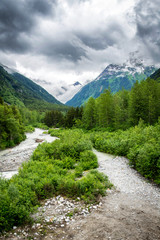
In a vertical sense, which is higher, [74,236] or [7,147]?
[74,236]

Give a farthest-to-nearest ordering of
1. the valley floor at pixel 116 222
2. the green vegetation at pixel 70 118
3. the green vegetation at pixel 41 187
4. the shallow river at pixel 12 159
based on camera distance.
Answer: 1. the green vegetation at pixel 70 118
2. the shallow river at pixel 12 159
3. the green vegetation at pixel 41 187
4. the valley floor at pixel 116 222

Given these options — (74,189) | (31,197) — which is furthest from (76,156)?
(31,197)

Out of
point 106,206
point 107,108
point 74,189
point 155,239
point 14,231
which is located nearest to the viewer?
point 155,239

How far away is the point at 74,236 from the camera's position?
22.1 feet

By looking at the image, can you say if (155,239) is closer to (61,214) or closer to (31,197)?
(61,214)

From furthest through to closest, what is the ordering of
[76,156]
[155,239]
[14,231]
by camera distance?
[76,156]
[14,231]
[155,239]

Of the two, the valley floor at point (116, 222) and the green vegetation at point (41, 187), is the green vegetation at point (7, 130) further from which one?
the valley floor at point (116, 222)

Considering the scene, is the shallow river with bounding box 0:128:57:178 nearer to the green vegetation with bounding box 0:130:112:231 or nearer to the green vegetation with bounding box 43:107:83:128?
the green vegetation with bounding box 0:130:112:231

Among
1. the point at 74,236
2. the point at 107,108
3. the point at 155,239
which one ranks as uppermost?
the point at 107,108

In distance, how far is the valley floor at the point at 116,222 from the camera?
6711mm

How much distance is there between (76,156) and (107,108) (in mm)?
28962

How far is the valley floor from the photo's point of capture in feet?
22.0

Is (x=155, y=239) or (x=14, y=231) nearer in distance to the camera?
(x=155, y=239)

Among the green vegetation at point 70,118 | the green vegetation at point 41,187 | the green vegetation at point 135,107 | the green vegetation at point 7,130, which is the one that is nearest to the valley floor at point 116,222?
the green vegetation at point 41,187
